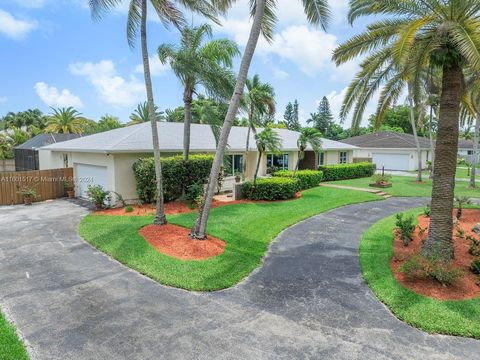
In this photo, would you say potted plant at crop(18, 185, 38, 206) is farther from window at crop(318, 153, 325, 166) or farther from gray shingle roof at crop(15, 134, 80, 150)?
window at crop(318, 153, 325, 166)

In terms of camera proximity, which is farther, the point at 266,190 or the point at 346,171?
the point at 346,171

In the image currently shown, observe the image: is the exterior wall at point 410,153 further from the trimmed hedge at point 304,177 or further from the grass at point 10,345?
the grass at point 10,345

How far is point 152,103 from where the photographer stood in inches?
433

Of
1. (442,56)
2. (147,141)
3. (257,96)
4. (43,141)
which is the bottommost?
(147,141)

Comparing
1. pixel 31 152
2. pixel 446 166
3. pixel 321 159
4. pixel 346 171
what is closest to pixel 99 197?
pixel 446 166

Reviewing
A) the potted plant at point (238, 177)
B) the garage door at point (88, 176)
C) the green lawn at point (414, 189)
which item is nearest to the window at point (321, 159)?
the green lawn at point (414, 189)

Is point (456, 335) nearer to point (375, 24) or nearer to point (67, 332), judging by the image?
point (67, 332)

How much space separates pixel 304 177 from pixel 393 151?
76.9ft

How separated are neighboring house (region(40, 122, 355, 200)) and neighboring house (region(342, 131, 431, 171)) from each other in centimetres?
1628

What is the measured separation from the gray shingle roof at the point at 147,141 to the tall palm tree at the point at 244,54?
7341mm

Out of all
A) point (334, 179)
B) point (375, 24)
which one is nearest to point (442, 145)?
point (375, 24)

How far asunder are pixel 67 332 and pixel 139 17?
10748 mm

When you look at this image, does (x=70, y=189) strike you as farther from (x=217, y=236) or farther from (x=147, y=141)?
(x=217, y=236)

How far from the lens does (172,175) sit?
1544cm
